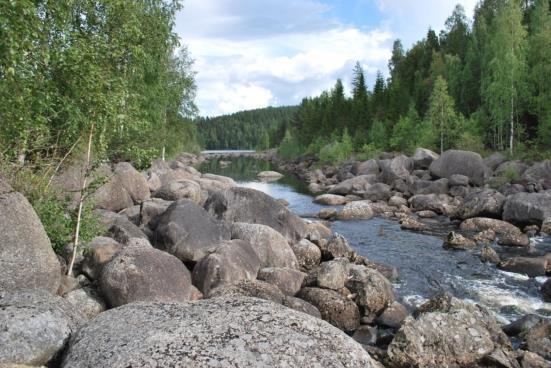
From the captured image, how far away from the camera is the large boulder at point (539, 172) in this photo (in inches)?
1303

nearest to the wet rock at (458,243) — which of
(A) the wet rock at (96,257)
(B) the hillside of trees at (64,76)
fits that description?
(B) the hillside of trees at (64,76)

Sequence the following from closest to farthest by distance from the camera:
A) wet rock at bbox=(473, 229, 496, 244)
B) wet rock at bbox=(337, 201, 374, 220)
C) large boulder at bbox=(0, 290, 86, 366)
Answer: large boulder at bbox=(0, 290, 86, 366)
wet rock at bbox=(473, 229, 496, 244)
wet rock at bbox=(337, 201, 374, 220)

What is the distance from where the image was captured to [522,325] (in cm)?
1170

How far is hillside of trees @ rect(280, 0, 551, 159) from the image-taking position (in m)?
44.8

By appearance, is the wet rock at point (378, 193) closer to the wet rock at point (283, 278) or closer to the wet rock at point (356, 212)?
the wet rock at point (356, 212)

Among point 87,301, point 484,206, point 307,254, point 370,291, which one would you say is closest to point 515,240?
point 484,206

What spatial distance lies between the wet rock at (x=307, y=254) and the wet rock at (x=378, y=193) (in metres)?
20.2

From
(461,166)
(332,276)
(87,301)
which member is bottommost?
(332,276)

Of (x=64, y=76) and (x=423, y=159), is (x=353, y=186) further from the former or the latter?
(x=64, y=76)

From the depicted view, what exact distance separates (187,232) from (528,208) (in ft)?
61.5

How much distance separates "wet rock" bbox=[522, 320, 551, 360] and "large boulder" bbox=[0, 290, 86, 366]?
9.70 m

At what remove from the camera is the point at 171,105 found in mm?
38031

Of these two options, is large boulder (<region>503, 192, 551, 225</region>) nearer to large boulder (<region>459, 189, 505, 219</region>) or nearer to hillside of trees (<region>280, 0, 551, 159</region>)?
large boulder (<region>459, 189, 505, 219</region>)

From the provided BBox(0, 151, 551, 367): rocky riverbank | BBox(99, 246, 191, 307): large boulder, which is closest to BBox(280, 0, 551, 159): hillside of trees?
BBox(0, 151, 551, 367): rocky riverbank
